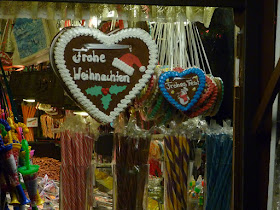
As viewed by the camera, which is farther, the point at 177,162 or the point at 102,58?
the point at 177,162

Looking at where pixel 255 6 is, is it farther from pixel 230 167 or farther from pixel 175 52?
pixel 230 167

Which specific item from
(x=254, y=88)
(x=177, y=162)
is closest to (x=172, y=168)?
(x=177, y=162)

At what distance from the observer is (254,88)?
1820 millimetres

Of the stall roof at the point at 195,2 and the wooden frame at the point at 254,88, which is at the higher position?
the stall roof at the point at 195,2

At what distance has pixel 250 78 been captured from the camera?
5.97 feet

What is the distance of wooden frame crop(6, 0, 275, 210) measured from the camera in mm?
1807

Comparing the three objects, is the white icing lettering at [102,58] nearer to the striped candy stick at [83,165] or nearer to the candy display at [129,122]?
the candy display at [129,122]

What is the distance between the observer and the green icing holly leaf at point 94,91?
175cm

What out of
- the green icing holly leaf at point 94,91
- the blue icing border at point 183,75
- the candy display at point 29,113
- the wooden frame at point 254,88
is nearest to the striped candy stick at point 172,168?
the blue icing border at point 183,75

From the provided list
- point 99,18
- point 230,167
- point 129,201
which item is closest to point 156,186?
point 129,201

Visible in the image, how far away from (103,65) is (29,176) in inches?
19.7

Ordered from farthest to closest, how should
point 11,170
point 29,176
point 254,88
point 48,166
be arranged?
point 48,166 < point 254,88 < point 29,176 < point 11,170

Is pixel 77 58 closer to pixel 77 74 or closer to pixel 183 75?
pixel 77 74

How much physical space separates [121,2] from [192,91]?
20.0 inches
